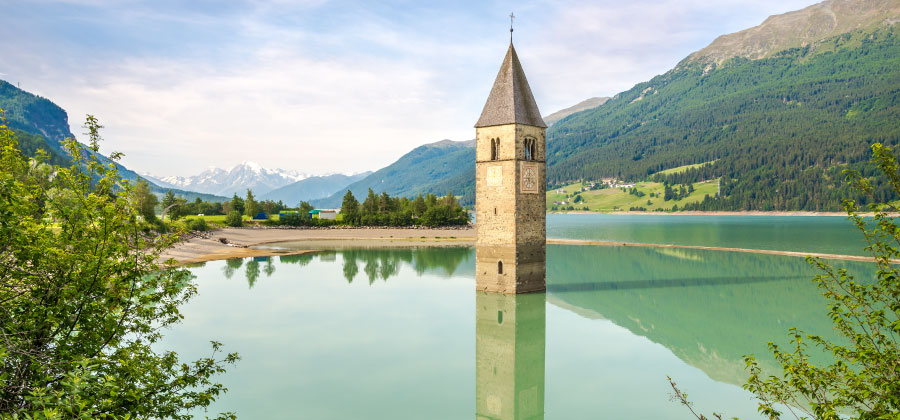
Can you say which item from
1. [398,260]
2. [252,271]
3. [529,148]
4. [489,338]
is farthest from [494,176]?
[252,271]

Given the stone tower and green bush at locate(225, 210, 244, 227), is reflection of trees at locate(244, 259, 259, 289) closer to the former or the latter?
the stone tower

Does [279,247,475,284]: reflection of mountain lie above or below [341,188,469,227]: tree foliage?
below

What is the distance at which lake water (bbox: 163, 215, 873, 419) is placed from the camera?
16.9 metres

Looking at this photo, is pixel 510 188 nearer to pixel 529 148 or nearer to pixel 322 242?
pixel 529 148

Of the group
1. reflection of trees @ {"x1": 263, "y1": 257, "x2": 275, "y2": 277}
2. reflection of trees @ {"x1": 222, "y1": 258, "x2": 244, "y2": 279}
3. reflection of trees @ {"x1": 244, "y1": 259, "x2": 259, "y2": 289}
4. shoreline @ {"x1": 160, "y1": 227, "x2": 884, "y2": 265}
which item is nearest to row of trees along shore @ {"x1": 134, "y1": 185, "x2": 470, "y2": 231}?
shoreline @ {"x1": 160, "y1": 227, "x2": 884, "y2": 265}

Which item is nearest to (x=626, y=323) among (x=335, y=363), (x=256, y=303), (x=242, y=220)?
(x=335, y=363)

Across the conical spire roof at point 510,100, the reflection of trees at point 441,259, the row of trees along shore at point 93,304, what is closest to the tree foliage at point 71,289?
the row of trees along shore at point 93,304

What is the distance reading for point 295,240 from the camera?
8381 cm

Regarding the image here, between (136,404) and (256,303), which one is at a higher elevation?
(136,404)

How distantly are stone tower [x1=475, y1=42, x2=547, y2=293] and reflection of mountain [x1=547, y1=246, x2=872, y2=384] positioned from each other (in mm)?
3170

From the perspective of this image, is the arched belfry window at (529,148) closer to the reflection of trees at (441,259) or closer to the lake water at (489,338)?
the lake water at (489,338)

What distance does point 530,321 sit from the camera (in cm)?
2766

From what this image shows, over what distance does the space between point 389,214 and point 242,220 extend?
27.6 metres

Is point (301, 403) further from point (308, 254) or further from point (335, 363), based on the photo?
point (308, 254)
